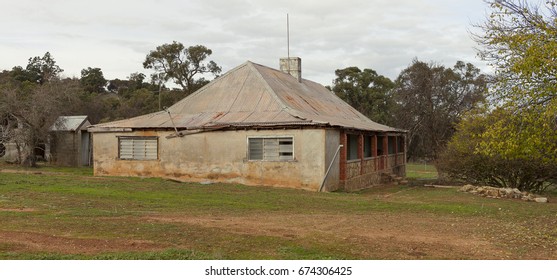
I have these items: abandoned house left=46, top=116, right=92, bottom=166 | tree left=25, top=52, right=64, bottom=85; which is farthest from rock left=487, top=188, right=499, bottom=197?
tree left=25, top=52, right=64, bottom=85

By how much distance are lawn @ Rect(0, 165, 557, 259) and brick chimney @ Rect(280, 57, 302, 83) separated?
572 inches

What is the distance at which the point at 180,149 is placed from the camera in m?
22.2

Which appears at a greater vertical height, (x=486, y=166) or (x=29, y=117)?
(x=29, y=117)

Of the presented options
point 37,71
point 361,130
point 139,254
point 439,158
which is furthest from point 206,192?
point 37,71

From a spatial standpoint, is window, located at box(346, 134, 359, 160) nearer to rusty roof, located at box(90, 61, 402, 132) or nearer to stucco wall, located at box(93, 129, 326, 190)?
rusty roof, located at box(90, 61, 402, 132)

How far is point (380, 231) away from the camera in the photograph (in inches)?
401

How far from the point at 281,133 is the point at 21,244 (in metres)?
12.9

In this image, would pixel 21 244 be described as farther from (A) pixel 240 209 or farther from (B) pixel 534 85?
(B) pixel 534 85

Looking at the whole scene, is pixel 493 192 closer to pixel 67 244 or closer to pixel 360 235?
pixel 360 235

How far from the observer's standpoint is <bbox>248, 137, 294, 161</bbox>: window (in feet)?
66.3

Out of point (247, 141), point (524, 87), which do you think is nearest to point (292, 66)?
point (247, 141)

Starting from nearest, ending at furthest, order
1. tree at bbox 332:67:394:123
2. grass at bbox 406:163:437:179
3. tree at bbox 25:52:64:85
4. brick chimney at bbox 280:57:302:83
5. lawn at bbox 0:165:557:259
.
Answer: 1. lawn at bbox 0:165:557:259
2. brick chimney at bbox 280:57:302:83
3. grass at bbox 406:163:437:179
4. tree at bbox 332:67:394:123
5. tree at bbox 25:52:64:85

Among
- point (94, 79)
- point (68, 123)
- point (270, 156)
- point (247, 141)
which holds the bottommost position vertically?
point (270, 156)

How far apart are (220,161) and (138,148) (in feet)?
13.8
